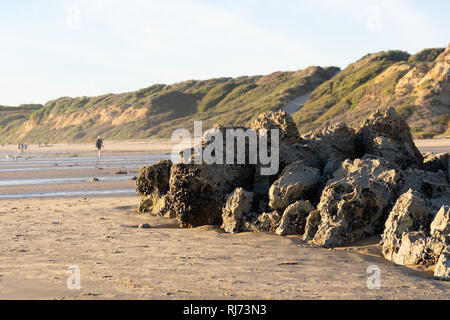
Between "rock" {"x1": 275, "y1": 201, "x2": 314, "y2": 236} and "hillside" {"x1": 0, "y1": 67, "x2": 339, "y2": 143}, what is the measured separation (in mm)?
74953

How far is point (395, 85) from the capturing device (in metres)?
66.3

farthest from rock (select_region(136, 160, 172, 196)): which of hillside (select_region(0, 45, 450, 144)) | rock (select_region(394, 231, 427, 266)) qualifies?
hillside (select_region(0, 45, 450, 144))

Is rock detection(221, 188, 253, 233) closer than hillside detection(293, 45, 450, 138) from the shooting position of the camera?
Yes

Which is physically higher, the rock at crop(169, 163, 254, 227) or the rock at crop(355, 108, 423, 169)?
the rock at crop(355, 108, 423, 169)

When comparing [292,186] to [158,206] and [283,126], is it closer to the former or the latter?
[283,126]

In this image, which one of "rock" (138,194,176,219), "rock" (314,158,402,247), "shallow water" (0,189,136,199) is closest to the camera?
"rock" (314,158,402,247)

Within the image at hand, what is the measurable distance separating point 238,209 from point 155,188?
9.20ft

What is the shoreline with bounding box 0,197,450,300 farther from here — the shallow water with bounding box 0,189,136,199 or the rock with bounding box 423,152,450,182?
the shallow water with bounding box 0,189,136,199

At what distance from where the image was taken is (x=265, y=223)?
7816mm

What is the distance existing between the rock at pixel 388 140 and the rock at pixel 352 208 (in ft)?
5.66

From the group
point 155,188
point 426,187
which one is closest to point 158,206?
point 155,188

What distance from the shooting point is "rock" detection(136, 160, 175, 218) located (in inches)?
390

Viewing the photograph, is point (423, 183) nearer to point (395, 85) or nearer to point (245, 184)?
point (245, 184)
